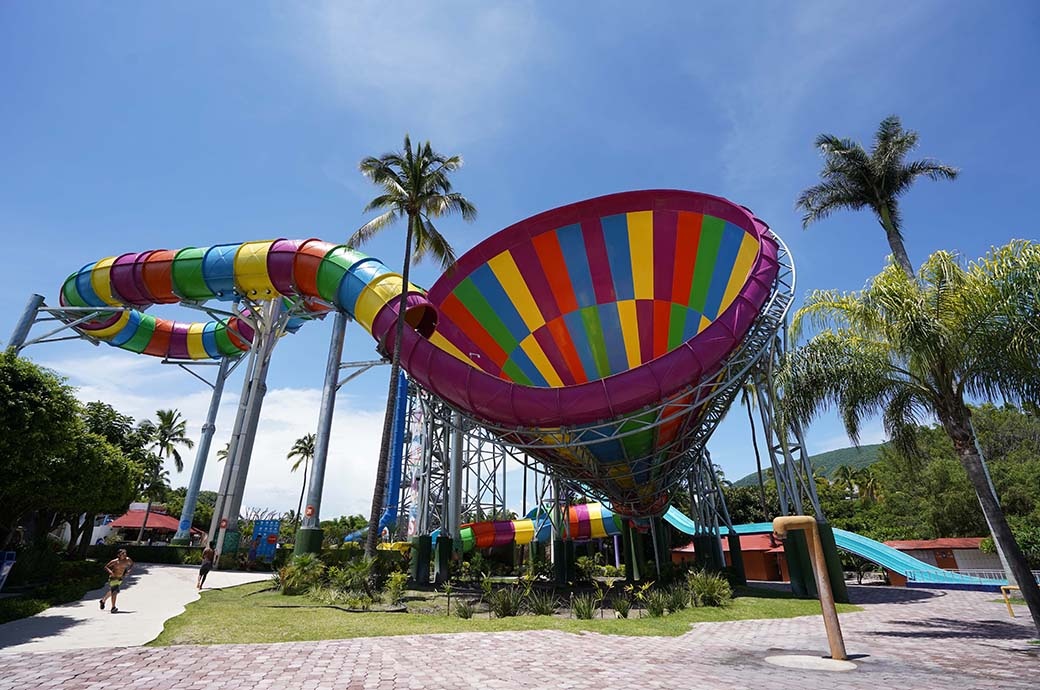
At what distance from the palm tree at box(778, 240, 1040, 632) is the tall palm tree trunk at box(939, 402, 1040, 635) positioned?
2 centimetres

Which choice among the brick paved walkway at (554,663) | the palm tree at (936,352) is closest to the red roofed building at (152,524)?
the brick paved walkway at (554,663)

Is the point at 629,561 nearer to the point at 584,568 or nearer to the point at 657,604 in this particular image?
the point at 584,568

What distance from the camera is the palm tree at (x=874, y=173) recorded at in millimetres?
18312

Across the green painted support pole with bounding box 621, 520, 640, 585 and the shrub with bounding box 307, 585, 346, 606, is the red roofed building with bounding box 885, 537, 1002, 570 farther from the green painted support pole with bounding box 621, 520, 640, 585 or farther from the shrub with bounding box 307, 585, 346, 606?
the shrub with bounding box 307, 585, 346, 606

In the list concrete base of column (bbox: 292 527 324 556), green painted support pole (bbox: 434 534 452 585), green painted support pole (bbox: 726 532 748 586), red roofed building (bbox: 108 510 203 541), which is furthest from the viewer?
red roofed building (bbox: 108 510 203 541)

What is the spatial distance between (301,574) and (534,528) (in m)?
19.2

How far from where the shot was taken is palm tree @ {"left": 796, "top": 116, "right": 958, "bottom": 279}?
18.3 meters

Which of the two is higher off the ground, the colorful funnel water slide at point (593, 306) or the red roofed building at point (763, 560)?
the colorful funnel water slide at point (593, 306)

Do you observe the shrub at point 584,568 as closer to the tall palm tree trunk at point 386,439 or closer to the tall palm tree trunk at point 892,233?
the tall palm tree trunk at point 386,439

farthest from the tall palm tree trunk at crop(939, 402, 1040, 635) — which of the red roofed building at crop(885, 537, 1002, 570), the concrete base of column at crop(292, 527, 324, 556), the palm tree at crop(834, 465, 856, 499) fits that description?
the palm tree at crop(834, 465, 856, 499)

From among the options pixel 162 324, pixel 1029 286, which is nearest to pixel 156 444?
pixel 162 324

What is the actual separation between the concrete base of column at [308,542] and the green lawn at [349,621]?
2529mm

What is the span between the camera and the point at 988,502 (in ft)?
34.5

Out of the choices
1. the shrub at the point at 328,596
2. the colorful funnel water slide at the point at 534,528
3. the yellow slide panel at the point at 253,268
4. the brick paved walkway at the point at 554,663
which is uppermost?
the yellow slide panel at the point at 253,268
